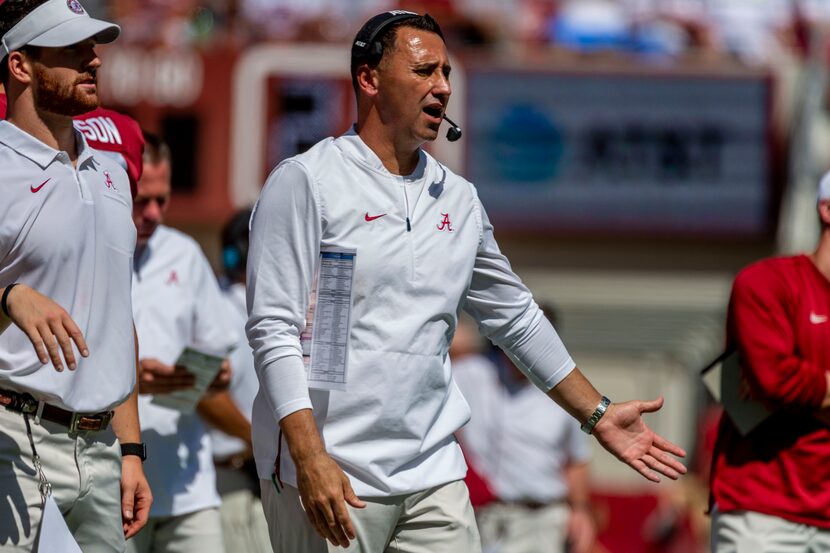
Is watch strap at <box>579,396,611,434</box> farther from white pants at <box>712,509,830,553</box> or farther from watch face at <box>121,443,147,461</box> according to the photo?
watch face at <box>121,443,147,461</box>

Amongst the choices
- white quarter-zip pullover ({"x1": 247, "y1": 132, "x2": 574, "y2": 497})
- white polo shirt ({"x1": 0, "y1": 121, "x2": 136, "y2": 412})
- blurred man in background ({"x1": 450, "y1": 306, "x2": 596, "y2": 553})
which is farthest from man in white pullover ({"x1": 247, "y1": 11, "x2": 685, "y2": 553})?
blurred man in background ({"x1": 450, "y1": 306, "x2": 596, "y2": 553})

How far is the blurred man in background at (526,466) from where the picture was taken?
29.0 feet

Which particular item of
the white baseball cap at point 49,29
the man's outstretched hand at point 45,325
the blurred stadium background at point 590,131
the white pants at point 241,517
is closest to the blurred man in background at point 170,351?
the white pants at point 241,517

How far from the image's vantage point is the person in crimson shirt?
16.4 ft

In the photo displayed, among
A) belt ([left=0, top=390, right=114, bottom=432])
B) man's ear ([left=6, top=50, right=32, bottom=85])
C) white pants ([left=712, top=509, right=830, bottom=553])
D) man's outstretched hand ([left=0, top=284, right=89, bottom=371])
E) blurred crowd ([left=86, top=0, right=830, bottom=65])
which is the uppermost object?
man's ear ([left=6, top=50, right=32, bottom=85])

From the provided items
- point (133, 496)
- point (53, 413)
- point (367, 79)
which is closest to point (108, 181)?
point (53, 413)

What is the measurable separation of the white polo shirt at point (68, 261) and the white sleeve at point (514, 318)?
1.01m

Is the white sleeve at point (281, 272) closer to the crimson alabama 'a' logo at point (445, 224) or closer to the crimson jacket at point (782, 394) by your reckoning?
the crimson alabama 'a' logo at point (445, 224)

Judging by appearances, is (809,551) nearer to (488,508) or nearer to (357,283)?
(357,283)

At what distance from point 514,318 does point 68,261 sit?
50.9 inches

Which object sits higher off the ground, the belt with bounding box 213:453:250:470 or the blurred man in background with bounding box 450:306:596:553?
the belt with bounding box 213:453:250:470

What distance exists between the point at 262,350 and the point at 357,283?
1.02 ft

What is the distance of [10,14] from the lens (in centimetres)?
376

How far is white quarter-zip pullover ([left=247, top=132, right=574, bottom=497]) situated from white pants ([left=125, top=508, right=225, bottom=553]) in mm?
1430
